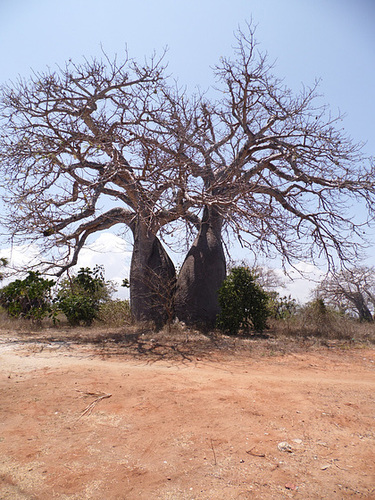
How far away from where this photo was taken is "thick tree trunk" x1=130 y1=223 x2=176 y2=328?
8.45 metres

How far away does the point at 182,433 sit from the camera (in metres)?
2.54

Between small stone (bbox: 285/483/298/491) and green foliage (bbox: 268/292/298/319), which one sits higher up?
green foliage (bbox: 268/292/298/319)

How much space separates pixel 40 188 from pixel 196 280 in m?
4.08

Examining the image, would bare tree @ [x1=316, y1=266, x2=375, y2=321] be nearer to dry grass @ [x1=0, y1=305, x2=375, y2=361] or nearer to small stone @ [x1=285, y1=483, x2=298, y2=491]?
dry grass @ [x1=0, y1=305, x2=375, y2=361]

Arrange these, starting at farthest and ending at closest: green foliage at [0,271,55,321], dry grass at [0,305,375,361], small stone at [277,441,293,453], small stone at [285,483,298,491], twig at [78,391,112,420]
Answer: green foliage at [0,271,55,321], dry grass at [0,305,375,361], twig at [78,391,112,420], small stone at [277,441,293,453], small stone at [285,483,298,491]

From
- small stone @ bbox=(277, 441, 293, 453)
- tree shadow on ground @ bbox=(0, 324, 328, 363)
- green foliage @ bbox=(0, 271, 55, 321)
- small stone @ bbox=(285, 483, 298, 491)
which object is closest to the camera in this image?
small stone @ bbox=(285, 483, 298, 491)

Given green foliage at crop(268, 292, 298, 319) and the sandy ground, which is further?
green foliage at crop(268, 292, 298, 319)

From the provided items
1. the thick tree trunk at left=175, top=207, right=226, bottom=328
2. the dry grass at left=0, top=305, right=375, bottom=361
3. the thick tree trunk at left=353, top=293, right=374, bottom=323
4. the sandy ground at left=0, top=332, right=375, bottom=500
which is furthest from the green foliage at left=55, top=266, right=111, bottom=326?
the thick tree trunk at left=353, top=293, right=374, bottom=323

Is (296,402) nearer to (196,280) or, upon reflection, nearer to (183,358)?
(183,358)

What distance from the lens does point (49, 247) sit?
26.1ft

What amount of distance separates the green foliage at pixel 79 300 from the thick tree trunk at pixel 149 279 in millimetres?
1266

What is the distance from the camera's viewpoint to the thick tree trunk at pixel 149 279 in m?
8.45

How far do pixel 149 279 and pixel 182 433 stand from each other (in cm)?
612

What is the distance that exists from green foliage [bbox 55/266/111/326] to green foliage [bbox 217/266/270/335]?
3.58m
